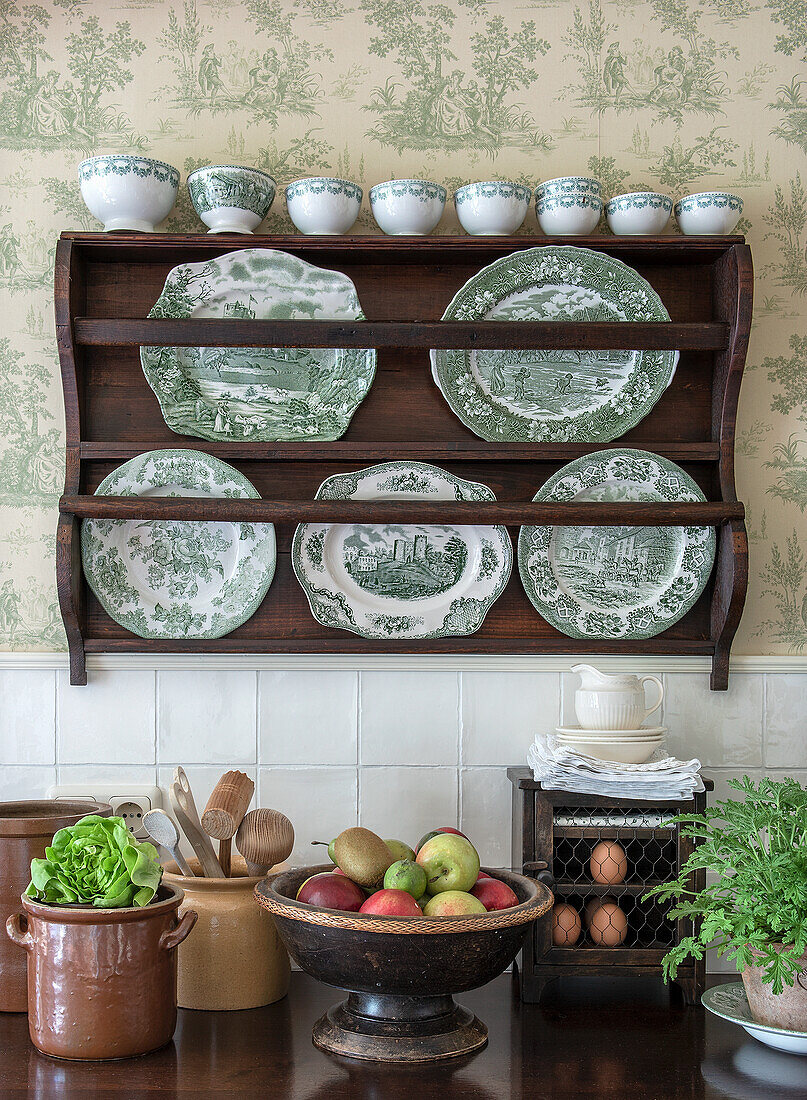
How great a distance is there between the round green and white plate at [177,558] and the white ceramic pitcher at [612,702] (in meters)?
0.53

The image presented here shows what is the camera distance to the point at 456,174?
5.59ft

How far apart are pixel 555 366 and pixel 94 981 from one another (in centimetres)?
111

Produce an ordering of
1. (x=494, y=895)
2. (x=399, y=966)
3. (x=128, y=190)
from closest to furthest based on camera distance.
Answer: (x=399, y=966), (x=494, y=895), (x=128, y=190)

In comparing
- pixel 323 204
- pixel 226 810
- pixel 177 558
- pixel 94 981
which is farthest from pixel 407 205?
pixel 94 981

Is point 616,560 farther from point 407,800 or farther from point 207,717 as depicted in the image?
point 207,717

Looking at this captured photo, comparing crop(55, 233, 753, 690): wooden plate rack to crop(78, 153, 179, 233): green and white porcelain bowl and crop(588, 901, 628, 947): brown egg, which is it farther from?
crop(588, 901, 628, 947): brown egg

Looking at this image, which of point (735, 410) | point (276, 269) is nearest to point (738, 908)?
point (735, 410)

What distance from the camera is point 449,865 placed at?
4.30ft

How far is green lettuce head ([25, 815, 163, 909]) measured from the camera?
1.27 m

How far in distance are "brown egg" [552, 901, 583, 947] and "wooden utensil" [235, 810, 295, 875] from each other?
39cm

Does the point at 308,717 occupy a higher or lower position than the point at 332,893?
higher

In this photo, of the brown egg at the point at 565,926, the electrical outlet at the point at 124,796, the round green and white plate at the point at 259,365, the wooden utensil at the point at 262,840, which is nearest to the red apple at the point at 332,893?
the wooden utensil at the point at 262,840

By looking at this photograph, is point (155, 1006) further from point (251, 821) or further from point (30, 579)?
point (30, 579)

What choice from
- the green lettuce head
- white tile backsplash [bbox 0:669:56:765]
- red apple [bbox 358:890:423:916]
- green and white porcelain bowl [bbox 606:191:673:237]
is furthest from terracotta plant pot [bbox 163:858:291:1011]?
green and white porcelain bowl [bbox 606:191:673:237]
